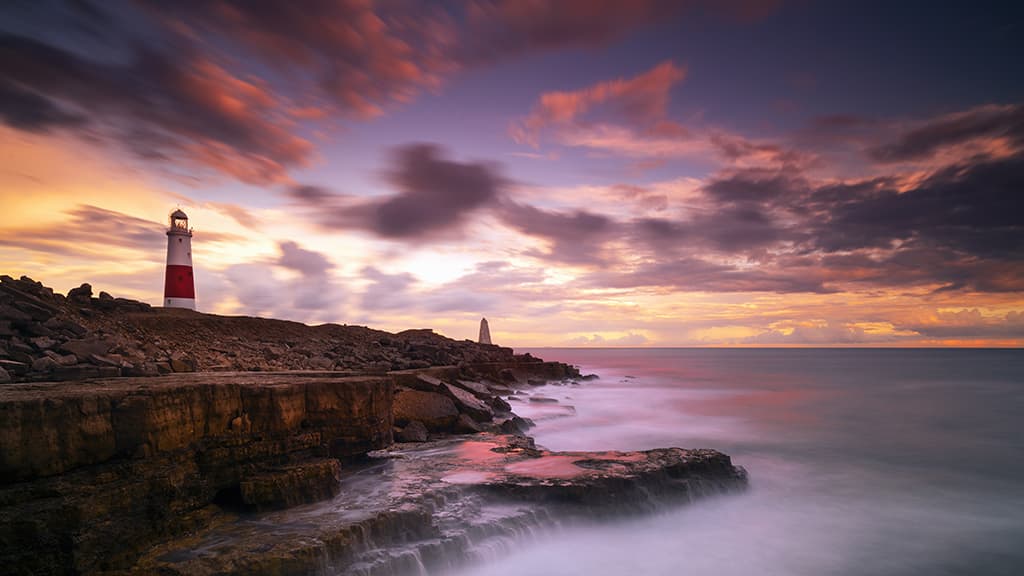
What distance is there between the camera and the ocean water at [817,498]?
21.1ft

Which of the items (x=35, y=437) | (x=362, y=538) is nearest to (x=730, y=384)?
(x=362, y=538)

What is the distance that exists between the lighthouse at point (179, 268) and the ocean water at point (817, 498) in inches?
599

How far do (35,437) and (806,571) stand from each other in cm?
800

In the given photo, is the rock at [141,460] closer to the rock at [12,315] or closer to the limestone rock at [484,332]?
the rock at [12,315]

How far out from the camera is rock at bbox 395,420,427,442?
9.16 metres

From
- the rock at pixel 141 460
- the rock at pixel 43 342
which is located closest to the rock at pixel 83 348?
the rock at pixel 43 342

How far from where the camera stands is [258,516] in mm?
5246

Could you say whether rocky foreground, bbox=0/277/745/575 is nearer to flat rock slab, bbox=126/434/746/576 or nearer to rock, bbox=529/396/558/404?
flat rock slab, bbox=126/434/746/576

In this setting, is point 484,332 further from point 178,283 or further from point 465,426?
point 465,426

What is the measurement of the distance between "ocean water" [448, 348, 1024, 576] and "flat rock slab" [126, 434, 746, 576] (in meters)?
0.31

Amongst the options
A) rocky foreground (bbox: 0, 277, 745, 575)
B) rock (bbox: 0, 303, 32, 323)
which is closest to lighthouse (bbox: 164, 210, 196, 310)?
rocky foreground (bbox: 0, 277, 745, 575)

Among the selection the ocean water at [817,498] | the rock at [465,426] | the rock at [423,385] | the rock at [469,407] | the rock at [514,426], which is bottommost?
the ocean water at [817,498]

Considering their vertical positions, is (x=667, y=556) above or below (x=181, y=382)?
below

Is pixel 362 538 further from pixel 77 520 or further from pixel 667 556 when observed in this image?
pixel 667 556
